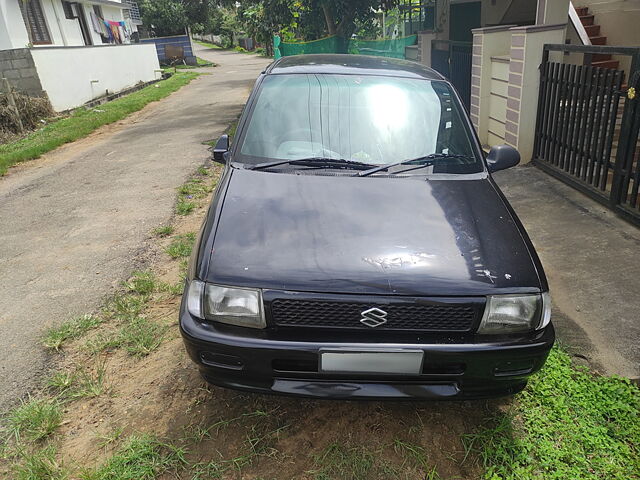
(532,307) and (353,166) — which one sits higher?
(353,166)

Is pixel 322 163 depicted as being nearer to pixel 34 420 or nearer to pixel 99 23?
pixel 34 420

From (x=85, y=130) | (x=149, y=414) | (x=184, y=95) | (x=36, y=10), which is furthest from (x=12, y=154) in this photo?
(x=36, y=10)

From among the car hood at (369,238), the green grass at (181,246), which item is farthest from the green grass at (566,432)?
the green grass at (181,246)

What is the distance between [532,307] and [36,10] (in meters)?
18.5

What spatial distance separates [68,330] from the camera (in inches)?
126

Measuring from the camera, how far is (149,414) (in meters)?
2.50

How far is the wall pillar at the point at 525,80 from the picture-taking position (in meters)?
5.77

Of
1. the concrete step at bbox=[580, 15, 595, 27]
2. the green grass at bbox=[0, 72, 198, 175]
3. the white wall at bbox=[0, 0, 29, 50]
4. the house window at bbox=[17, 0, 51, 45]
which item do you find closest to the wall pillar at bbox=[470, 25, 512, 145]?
the concrete step at bbox=[580, 15, 595, 27]

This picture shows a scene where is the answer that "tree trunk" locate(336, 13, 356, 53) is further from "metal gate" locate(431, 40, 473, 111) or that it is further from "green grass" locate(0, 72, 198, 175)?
"green grass" locate(0, 72, 198, 175)

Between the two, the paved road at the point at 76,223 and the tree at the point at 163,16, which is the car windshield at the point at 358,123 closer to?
the paved road at the point at 76,223

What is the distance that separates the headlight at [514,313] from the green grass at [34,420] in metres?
2.14

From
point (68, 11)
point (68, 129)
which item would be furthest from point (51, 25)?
point (68, 129)

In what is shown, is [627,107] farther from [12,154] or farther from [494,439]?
[12,154]

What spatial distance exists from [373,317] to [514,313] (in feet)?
2.04
